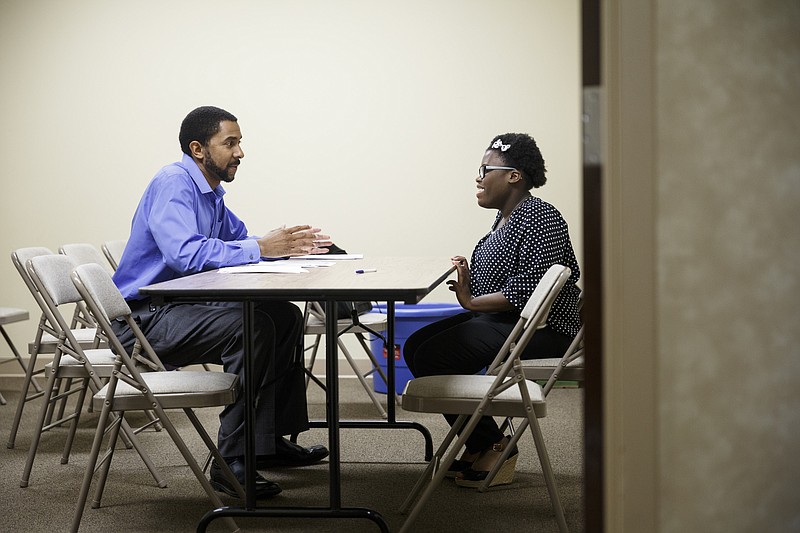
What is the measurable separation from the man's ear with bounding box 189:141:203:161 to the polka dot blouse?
1.29m

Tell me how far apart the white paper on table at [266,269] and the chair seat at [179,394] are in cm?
45

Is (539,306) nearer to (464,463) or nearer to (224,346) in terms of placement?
(464,463)

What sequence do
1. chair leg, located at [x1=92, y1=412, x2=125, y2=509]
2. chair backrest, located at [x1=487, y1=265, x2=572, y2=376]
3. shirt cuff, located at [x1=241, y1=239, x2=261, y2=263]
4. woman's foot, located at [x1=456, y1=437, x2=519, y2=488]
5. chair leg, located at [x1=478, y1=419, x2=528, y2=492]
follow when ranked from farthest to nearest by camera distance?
shirt cuff, located at [x1=241, y1=239, x2=261, y2=263] → woman's foot, located at [x1=456, y1=437, x2=519, y2=488] → chair leg, located at [x1=478, y1=419, x2=528, y2=492] → chair leg, located at [x1=92, y1=412, x2=125, y2=509] → chair backrest, located at [x1=487, y1=265, x2=572, y2=376]

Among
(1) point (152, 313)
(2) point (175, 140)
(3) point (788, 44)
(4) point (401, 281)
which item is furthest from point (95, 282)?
(2) point (175, 140)

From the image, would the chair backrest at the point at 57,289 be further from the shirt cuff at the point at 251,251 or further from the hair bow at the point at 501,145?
the hair bow at the point at 501,145

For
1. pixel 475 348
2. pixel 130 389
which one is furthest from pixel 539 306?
pixel 130 389

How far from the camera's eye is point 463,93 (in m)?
5.50

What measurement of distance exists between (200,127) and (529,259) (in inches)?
60.0

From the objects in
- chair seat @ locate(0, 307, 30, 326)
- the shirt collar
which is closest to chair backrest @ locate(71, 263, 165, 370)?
the shirt collar

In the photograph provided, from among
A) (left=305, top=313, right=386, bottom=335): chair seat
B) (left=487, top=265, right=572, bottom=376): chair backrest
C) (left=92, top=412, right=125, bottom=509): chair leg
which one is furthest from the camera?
(left=305, top=313, right=386, bottom=335): chair seat

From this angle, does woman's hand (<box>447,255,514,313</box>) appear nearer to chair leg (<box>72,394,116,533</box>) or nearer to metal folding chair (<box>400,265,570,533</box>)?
metal folding chair (<box>400,265,570,533</box>)

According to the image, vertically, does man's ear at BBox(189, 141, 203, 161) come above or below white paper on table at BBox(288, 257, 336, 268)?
above

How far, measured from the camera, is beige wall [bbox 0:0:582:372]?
547cm

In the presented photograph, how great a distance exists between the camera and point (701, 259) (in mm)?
1323
